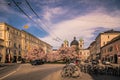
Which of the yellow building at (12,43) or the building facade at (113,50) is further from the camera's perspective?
the yellow building at (12,43)

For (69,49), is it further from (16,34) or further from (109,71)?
(109,71)

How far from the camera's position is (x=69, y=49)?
79.9m

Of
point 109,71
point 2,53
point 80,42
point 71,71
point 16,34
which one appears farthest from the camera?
point 80,42

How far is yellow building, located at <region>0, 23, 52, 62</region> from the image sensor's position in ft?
241

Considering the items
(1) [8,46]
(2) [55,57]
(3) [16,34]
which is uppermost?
(3) [16,34]

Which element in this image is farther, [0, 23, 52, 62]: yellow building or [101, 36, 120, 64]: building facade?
[0, 23, 52, 62]: yellow building

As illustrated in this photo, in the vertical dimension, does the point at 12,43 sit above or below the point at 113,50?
above

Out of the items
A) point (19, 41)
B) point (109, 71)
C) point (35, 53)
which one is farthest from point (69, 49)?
point (109, 71)

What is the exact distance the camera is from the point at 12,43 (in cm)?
7981

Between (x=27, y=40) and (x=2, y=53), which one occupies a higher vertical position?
(x=27, y=40)

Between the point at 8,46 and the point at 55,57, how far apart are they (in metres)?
20.9

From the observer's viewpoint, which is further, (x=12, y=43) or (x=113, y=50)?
(x=12, y=43)

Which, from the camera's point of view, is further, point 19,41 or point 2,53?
point 19,41

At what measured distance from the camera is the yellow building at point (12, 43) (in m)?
73.6
